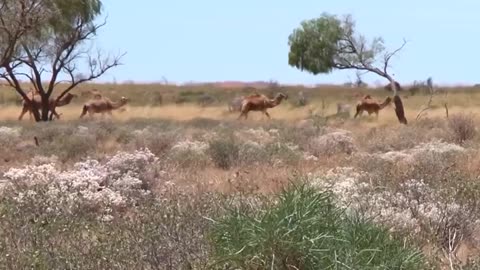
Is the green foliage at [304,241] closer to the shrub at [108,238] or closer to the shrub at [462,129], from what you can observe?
the shrub at [108,238]

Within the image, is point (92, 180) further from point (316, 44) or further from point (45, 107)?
point (316, 44)

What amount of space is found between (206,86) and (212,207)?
71590mm

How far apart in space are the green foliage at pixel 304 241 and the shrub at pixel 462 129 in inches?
625

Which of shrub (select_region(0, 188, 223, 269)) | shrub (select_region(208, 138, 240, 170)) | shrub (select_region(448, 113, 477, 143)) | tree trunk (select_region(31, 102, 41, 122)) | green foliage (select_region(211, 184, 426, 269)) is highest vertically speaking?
green foliage (select_region(211, 184, 426, 269))

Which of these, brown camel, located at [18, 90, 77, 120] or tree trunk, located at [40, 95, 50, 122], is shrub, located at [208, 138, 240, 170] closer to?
tree trunk, located at [40, 95, 50, 122]

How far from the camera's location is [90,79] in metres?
40.0

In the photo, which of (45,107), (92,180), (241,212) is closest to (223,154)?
(92,180)

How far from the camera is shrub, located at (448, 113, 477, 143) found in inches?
834

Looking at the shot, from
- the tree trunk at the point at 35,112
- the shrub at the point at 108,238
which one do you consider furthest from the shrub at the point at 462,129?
the tree trunk at the point at 35,112

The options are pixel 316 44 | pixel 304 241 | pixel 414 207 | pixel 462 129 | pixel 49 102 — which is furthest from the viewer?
pixel 316 44

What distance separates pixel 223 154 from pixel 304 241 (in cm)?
1044

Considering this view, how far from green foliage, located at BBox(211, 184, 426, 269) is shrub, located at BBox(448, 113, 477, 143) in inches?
625

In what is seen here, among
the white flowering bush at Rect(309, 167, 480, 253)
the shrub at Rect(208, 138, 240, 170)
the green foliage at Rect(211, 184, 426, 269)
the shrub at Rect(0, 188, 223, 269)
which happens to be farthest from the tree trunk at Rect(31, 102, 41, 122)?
the green foliage at Rect(211, 184, 426, 269)

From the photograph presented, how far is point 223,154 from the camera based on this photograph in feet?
51.0
